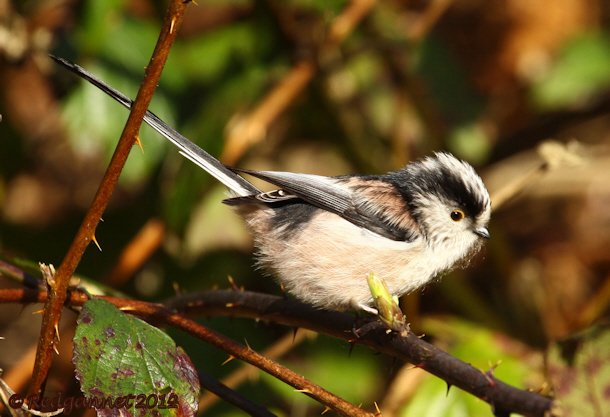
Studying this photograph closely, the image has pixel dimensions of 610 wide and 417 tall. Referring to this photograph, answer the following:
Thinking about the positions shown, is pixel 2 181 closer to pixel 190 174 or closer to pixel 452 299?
pixel 190 174

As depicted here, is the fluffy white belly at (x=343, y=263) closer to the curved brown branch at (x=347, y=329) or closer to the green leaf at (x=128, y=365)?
the curved brown branch at (x=347, y=329)

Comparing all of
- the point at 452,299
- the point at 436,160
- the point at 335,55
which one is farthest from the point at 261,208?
the point at 452,299

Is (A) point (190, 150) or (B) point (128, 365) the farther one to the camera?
(A) point (190, 150)

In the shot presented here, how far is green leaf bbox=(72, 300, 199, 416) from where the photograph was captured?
1712 mm

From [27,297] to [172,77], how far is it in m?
1.96

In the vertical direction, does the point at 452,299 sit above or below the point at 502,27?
below

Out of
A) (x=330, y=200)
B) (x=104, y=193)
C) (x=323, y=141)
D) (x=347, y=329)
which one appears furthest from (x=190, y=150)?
(x=323, y=141)

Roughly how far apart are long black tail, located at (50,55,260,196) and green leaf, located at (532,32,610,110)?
2986 millimetres

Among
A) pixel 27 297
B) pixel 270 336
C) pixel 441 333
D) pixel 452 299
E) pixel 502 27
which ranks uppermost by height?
pixel 502 27

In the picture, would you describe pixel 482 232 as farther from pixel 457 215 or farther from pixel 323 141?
pixel 323 141

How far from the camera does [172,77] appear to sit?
12.4 ft

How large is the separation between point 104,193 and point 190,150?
34.7 inches

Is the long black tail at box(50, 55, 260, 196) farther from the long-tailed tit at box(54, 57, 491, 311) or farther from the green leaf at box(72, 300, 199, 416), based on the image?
the green leaf at box(72, 300, 199, 416)

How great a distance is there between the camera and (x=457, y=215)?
2.86 metres
